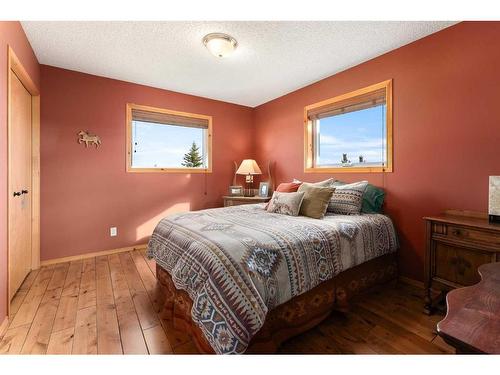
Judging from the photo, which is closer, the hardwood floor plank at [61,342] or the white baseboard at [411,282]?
the hardwood floor plank at [61,342]

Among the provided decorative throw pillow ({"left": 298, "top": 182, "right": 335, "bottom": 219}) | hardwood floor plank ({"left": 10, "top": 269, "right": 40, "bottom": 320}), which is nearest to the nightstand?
decorative throw pillow ({"left": 298, "top": 182, "right": 335, "bottom": 219})

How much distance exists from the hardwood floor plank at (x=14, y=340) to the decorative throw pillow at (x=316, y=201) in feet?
7.54

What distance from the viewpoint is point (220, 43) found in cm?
223

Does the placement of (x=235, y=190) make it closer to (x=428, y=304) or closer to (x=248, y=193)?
(x=248, y=193)

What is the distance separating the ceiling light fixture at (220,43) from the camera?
2209mm

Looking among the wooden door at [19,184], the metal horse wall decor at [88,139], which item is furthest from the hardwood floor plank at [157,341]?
the metal horse wall decor at [88,139]

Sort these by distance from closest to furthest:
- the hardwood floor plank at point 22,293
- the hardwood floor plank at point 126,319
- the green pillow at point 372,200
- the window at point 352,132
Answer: the hardwood floor plank at point 126,319 → the hardwood floor plank at point 22,293 → the green pillow at point 372,200 → the window at point 352,132

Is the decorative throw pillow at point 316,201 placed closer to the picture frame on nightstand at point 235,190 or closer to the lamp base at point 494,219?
the lamp base at point 494,219

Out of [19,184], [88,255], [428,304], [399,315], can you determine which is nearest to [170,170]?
[88,255]

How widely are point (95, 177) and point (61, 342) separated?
213 cm
